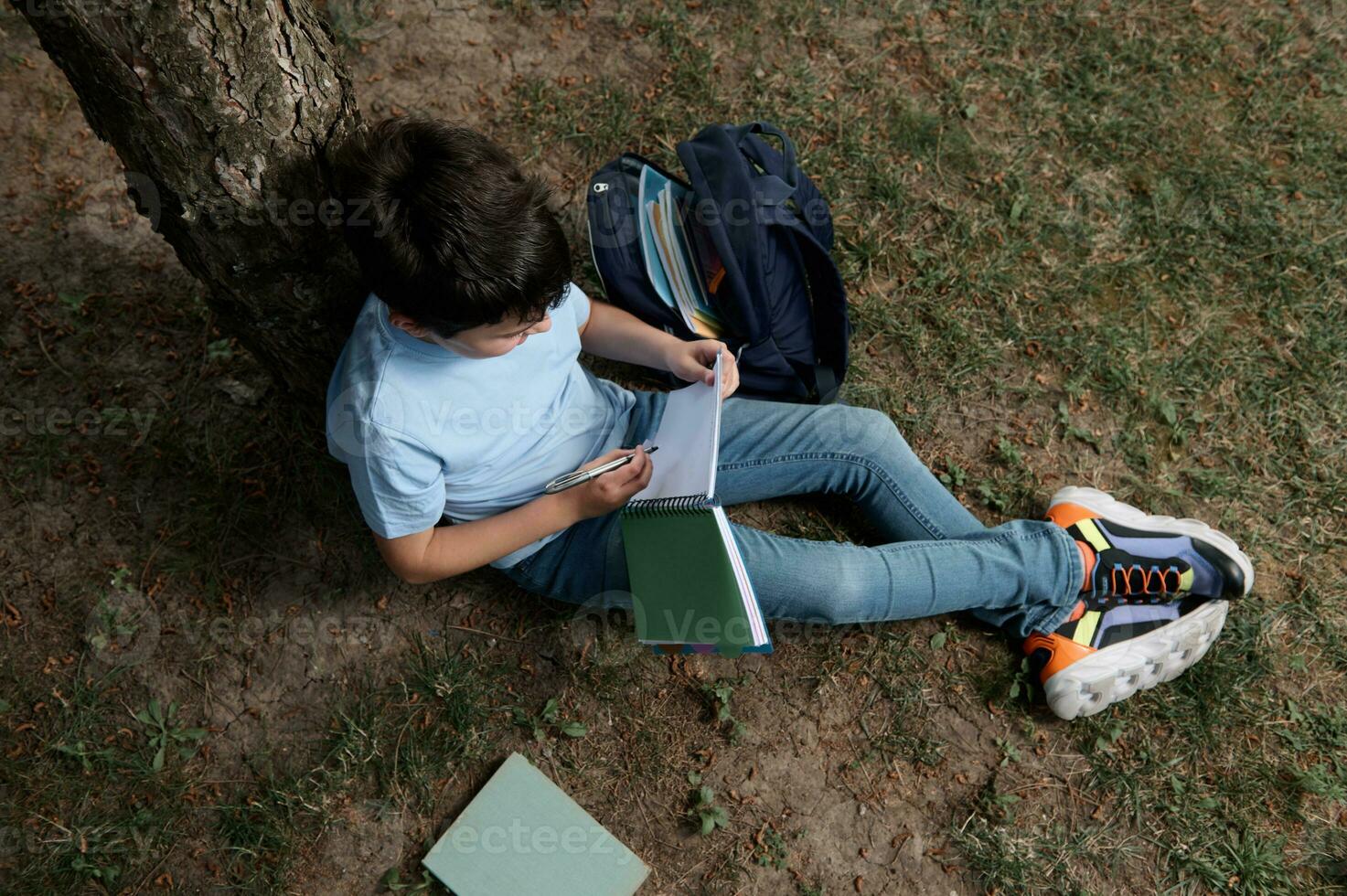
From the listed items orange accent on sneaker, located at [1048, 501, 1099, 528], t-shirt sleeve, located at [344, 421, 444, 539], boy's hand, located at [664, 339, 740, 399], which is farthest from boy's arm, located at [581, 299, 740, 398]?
orange accent on sneaker, located at [1048, 501, 1099, 528]

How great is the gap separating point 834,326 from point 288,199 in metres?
1.53

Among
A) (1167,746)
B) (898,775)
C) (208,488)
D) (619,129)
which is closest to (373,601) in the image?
(208,488)

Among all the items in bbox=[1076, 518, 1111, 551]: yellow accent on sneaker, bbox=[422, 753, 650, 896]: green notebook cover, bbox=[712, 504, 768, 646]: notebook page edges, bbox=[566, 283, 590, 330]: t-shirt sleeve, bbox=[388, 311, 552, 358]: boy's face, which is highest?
bbox=[388, 311, 552, 358]: boy's face

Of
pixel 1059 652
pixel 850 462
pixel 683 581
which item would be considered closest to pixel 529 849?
pixel 683 581

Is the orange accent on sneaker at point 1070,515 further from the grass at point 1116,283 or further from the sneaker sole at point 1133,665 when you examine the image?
the sneaker sole at point 1133,665

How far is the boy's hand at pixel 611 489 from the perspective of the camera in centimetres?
206

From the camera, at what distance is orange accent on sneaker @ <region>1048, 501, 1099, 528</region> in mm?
2652

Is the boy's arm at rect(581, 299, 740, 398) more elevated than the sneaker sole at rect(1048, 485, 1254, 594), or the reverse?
the boy's arm at rect(581, 299, 740, 398)

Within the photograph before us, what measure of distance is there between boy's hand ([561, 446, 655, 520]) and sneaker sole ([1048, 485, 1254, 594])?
1.37m

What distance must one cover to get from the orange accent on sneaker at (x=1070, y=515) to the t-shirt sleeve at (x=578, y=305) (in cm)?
149

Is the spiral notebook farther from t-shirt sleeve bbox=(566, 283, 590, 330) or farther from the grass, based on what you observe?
the grass

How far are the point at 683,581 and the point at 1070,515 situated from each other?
1.28m

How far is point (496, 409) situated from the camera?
6.76 ft

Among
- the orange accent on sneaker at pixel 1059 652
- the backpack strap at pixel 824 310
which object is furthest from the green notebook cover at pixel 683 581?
the orange accent on sneaker at pixel 1059 652
